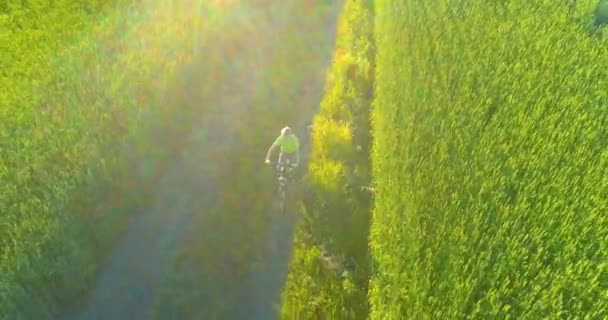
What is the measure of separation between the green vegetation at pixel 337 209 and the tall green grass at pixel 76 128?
2774 mm

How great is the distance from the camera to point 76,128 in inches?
387

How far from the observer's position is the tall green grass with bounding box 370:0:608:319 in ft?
20.7

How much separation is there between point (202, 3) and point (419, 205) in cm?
947

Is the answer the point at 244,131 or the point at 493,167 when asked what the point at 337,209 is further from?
the point at 244,131

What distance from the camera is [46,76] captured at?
427 inches

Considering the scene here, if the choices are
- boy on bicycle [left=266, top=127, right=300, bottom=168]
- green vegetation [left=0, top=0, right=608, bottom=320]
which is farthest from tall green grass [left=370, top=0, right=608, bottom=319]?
boy on bicycle [left=266, top=127, right=300, bottom=168]

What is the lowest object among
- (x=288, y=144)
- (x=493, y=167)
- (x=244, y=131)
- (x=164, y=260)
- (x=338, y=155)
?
(x=164, y=260)

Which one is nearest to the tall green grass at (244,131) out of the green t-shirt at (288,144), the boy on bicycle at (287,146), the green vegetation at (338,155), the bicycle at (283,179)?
the green vegetation at (338,155)

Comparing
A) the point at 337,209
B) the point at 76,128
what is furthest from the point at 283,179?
the point at 76,128

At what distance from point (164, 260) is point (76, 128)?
245 centimetres

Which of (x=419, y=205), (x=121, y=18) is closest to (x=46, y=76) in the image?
(x=121, y=18)

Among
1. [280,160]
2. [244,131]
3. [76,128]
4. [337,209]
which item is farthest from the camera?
[244,131]

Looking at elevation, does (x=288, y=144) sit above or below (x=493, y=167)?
above

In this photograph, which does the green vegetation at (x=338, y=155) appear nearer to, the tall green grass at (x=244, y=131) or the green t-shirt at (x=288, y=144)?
the tall green grass at (x=244, y=131)
